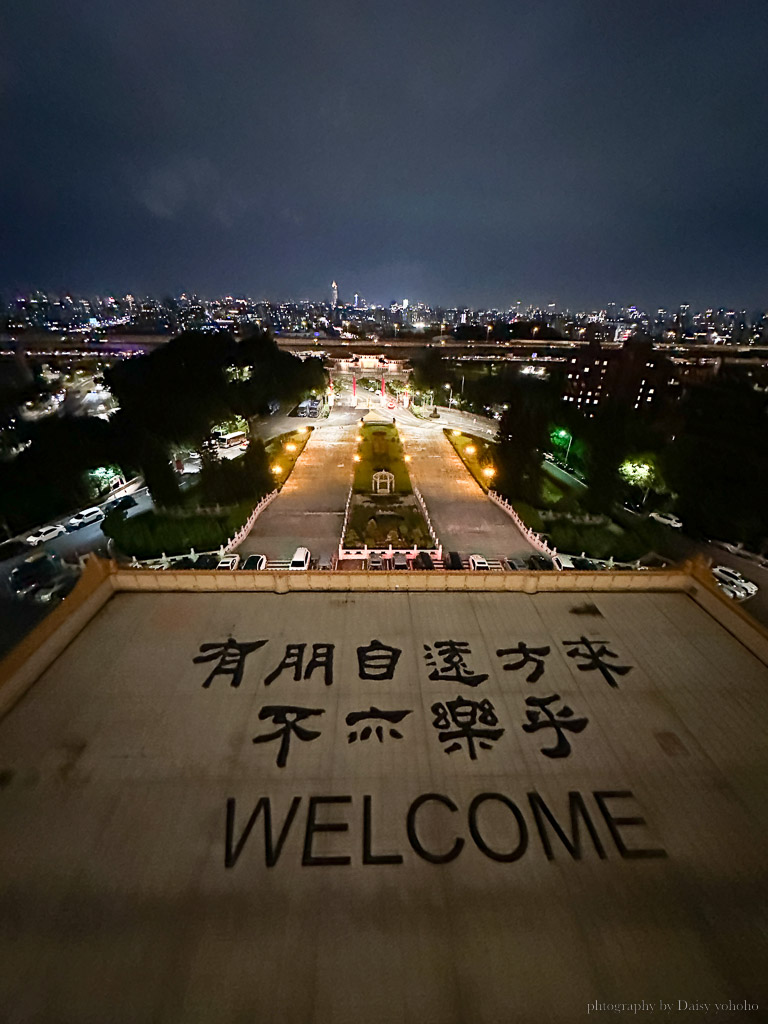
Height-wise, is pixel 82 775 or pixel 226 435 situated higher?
pixel 82 775

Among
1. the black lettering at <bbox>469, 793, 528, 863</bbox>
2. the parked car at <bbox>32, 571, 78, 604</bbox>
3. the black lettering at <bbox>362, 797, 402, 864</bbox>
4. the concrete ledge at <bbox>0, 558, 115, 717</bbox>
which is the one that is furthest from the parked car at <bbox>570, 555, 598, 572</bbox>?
the parked car at <bbox>32, 571, 78, 604</bbox>

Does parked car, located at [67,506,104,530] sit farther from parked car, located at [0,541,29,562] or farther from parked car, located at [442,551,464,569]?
parked car, located at [442,551,464,569]

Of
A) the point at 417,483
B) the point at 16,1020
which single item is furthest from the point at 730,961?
the point at 417,483

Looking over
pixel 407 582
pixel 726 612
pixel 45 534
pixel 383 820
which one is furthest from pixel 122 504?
pixel 726 612

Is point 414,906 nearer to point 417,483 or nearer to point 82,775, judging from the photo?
point 82,775

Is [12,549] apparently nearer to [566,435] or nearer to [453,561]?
[453,561]

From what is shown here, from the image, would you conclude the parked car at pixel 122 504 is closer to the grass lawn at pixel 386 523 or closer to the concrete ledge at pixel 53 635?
the grass lawn at pixel 386 523
